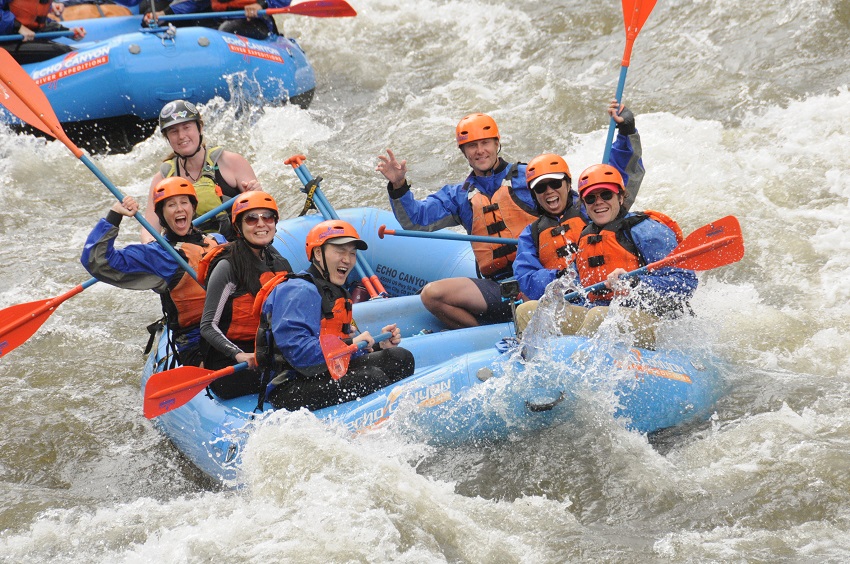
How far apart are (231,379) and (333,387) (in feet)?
1.90

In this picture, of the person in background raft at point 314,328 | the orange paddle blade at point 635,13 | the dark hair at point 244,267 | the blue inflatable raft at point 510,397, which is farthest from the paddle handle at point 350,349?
the orange paddle blade at point 635,13

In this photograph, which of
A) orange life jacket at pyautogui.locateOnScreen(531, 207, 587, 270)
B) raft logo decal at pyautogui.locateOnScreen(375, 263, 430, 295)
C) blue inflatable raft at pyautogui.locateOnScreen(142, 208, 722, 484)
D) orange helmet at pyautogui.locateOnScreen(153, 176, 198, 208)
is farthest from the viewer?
raft logo decal at pyautogui.locateOnScreen(375, 263, 430, 295)

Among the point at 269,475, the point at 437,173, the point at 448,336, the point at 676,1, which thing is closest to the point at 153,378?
the point at 269,475

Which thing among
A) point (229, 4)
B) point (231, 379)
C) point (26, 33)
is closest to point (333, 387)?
point (231, 379)

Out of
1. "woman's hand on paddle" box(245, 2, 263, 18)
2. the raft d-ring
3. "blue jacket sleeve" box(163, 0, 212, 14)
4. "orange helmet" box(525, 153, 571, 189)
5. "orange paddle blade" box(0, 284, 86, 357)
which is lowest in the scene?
"orange paddle blade" box(0, 284, 86, 357)

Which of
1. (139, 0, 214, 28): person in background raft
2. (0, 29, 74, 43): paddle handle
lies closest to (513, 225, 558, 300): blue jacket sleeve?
(0, 29, 74, 43): paddle handle

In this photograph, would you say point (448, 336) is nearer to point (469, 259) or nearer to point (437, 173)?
point (469, 259)

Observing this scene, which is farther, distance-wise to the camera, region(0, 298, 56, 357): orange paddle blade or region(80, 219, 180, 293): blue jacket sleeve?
region(0, 298, 56, 357): orange paddle blade

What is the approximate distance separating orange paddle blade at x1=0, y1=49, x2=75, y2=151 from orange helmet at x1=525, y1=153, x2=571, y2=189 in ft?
8.21

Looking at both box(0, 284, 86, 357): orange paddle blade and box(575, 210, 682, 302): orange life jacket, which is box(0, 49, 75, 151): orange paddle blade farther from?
box(575, 210, 682, 302): orange life jacket

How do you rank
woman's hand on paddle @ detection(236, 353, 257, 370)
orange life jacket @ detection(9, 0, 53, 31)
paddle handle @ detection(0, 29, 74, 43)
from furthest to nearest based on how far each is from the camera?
orange life jacket @ detection(9, 0, 53, 31) → paddle handle @ detection(0, 29, 74, 43) → woman's hand on paddle @ detection(236, 353, 257, 370)

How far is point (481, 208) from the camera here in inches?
231

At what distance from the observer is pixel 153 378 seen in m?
4.91

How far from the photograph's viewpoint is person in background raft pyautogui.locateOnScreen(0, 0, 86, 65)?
9.13 metres
